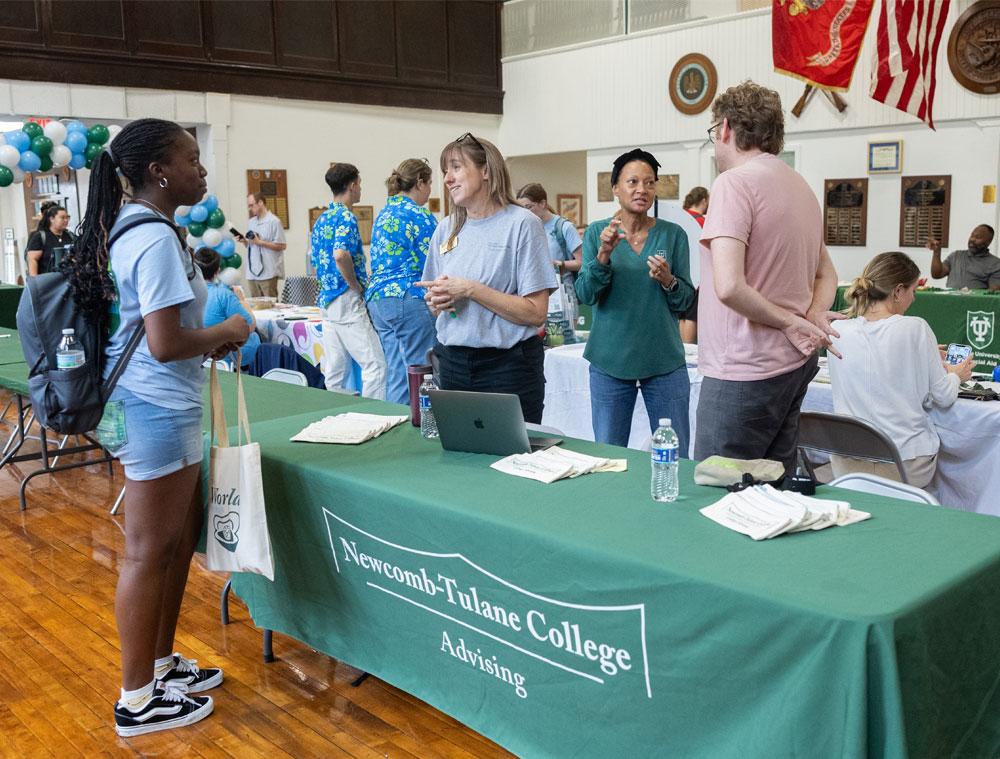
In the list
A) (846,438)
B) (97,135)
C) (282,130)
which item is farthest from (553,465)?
(282,130)

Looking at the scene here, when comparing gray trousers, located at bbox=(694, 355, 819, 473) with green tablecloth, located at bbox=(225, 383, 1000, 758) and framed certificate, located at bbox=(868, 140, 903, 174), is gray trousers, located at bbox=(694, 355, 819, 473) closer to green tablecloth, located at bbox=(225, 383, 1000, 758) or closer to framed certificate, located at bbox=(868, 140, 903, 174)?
green tablecloth, located at bbox=(225, 383, 1000, 758)

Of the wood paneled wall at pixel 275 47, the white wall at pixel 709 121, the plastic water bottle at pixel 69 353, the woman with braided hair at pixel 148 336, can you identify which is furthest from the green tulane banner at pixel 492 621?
the wood paneled wall at pixel 275 47

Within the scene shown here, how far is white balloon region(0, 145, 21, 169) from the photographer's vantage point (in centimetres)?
789

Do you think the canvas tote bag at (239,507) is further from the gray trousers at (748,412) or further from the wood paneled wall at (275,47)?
the wood paneled wall at (275,47)

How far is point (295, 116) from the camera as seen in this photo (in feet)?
38.5

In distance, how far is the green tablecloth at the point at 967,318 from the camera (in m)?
5.68

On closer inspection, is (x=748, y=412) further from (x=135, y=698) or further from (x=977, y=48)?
(x=977, y=48)

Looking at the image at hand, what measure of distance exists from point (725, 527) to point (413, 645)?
2.86ft

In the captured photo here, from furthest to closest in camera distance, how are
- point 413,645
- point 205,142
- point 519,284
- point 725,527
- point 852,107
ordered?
point 205,142 → point 852,107 → point 519,284 → point 413,645 → point 725,527

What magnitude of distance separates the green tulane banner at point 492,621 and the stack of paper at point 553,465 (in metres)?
0.30

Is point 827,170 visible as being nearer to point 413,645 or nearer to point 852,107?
point 852,107

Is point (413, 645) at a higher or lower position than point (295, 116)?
lower

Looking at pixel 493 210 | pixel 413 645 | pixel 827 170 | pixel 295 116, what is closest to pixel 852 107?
pixel 827 170

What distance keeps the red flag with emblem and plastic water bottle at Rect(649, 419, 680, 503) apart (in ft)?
26.5
